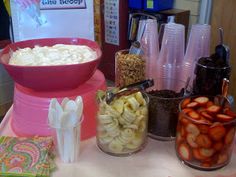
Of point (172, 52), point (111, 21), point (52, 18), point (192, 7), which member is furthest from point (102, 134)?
point (111, 21)

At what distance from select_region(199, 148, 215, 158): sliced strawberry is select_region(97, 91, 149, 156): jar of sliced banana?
15 cm

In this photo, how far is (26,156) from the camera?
2.30ft

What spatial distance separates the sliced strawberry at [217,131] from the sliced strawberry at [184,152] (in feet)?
0.24

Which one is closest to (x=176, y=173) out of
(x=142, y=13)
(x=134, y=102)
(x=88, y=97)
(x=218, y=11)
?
(x=134, y=102)

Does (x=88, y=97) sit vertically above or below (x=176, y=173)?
above

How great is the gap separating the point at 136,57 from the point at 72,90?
22 cm

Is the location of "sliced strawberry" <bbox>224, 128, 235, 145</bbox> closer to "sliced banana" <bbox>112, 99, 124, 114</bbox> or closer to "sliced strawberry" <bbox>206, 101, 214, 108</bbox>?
"sliced strawberry" <bbox>206, 101, 214, 108</bbox>

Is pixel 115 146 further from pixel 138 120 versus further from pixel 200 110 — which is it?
pixel 200 110

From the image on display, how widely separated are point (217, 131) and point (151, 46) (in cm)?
39

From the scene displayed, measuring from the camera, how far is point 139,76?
89 cm

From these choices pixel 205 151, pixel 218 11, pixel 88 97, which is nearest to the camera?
Answer: pixel 205 151

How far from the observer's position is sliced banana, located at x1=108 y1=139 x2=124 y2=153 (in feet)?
2.36

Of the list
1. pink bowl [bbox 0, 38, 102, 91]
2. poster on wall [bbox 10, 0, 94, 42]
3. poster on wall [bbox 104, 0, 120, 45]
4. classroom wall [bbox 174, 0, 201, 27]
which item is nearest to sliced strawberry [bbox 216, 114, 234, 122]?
pink bowl [bbox 0, 38, 102, 91]

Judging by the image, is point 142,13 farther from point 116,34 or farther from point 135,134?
point 135,134
